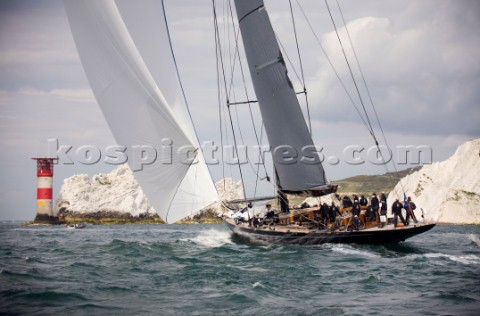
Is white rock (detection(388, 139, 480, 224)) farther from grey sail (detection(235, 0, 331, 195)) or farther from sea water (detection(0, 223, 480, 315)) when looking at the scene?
sea water (detection(0, 223, 480, 315))

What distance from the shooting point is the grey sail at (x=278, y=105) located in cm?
2742

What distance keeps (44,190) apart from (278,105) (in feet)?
187

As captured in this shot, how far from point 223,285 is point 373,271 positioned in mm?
5409

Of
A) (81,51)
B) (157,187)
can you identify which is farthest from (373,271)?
(81,51)

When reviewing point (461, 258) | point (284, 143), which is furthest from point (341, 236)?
point (284, 143)

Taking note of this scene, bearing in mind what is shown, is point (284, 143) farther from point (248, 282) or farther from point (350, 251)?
point (248, 282)

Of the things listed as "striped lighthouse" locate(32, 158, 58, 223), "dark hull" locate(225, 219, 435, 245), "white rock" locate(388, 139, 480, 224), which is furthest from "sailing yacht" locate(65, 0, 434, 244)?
"striped lighthouse" locate(32, 158, 58, 223)

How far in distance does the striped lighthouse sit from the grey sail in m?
54.7

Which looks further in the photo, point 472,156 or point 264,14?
point 472,156

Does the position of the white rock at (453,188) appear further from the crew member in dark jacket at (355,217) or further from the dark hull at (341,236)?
the dark hull at (341,236)

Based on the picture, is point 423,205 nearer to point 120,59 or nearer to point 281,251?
point 281,251

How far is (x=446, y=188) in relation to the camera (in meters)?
69.7

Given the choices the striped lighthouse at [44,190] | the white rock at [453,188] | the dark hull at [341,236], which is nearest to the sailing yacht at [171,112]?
the dark hull at [341,236]

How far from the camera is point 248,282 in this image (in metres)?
16.8
